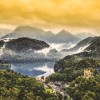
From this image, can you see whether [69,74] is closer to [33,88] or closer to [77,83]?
[77,83]

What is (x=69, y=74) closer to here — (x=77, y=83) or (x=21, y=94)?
(x=77, y=83)

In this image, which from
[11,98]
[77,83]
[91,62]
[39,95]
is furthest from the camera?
[91,62]

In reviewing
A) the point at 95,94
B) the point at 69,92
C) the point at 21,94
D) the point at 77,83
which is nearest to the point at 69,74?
the point at 77,83

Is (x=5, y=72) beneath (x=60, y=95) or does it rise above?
above

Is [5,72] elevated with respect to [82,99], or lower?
elevated

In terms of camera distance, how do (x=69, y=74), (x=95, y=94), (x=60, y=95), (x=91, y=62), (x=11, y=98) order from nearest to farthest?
(x=11, y=98) < (x=95, y=94) < (x=60, y=95) < (x=69, y=74) < (x=91, y=62)

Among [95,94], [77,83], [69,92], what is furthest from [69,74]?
[95,94]

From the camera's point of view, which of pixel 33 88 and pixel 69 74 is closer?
pixel 33 88

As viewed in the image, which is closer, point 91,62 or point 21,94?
point 21,94

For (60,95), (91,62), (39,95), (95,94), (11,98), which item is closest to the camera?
(11,98)
